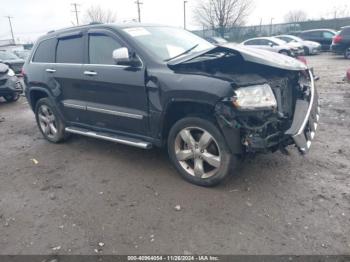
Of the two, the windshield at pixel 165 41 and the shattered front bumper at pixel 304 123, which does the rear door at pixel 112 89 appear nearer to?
the windshield at pixel 165 41

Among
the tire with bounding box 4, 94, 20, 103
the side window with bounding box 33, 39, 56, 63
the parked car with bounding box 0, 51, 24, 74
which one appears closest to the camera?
the side window with bounding box 33, 39, 56, 63

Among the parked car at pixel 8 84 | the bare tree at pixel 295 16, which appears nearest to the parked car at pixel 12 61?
the parked car at pixel 8 84

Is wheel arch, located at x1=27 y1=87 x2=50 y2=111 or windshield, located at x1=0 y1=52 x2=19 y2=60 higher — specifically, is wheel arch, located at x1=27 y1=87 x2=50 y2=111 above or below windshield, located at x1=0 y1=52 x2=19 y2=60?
above

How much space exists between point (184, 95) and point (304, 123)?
128 centimetres

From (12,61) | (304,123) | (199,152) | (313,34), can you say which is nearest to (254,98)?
(304,123)

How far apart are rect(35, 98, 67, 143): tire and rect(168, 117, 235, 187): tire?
2.49 m

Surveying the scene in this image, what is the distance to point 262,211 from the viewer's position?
10.3ft

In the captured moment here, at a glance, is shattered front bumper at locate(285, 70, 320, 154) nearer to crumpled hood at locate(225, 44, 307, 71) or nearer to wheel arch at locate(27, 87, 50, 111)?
crumpled hood at locate(225, 44, 307, 71)

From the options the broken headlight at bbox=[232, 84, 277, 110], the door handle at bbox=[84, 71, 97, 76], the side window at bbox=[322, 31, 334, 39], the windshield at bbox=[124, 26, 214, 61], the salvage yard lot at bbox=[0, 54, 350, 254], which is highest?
the windshield at bbox=[124, 26, 214, 61]

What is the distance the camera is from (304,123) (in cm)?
325

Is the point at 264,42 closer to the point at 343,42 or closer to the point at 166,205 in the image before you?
the point at 343,42

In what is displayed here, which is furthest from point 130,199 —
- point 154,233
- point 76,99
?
point 76,99

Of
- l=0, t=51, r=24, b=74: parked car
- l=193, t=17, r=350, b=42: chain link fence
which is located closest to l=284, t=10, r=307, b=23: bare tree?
l=193, t=17, r=350, b=42: chain link fence

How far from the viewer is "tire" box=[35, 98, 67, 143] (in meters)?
5.34
